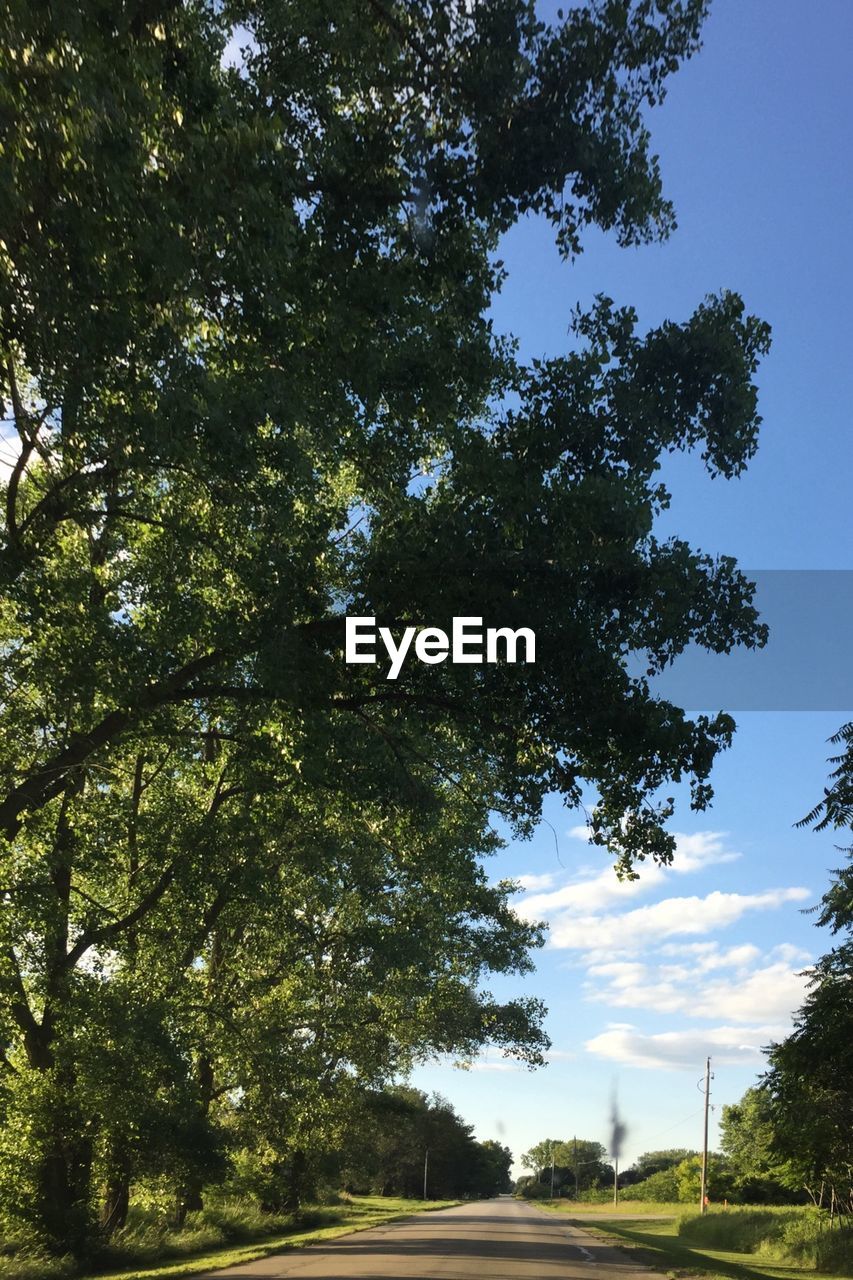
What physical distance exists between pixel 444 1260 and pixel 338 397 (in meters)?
16.4

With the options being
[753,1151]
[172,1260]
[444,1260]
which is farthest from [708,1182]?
[172,1260]

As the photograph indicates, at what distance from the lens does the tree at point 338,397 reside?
9.44 meters

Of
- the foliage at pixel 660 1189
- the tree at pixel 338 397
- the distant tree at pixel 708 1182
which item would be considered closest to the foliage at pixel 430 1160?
the foliage at pixel 660 1189

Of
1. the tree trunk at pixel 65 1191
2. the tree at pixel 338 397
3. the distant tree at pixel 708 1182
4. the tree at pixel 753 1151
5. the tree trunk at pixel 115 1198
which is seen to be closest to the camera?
the tree at pixel 338 397

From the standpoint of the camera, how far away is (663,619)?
12.0 m

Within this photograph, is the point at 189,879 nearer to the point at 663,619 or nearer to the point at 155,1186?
the point at 155,1186

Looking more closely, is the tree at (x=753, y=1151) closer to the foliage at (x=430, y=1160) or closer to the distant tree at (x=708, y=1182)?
the distant tree at (x=708, y=1182)

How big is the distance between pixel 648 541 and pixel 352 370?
12.6ft

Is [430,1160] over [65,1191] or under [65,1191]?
under

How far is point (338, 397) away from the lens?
1208 cm

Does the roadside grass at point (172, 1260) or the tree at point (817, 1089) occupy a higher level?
the tree at point (817, 1089)

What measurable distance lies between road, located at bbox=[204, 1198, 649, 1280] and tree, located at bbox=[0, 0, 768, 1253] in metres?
7.12

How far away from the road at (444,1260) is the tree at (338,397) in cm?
712

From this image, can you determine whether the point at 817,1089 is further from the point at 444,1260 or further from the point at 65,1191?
the point at 65,1191
